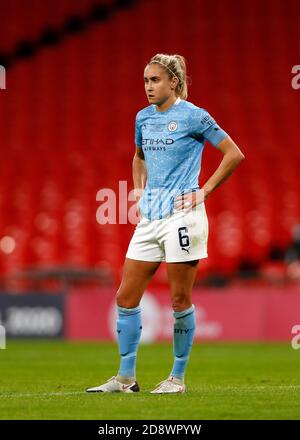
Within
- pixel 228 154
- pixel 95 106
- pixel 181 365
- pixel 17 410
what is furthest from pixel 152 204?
pixel 95 106

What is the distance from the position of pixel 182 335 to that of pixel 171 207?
827mm

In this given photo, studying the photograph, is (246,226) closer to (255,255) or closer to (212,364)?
(255,255)

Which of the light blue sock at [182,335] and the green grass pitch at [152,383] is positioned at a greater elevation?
the light blue sock at [182,335]

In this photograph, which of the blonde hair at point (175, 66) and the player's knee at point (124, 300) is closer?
the blonde hair at point (175, 66)

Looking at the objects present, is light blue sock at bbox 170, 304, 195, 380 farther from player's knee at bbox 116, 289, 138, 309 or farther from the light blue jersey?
the light blue jersey

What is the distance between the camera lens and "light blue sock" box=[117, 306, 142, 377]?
726 centimetres

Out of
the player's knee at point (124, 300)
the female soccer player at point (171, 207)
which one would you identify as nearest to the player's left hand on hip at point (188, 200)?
Answer: the female soccer player at point (171, 207)

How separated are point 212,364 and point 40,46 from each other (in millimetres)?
16674

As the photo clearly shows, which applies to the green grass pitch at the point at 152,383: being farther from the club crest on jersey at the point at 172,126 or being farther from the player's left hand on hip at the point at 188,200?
the club crest on jersey at the point at 172,126

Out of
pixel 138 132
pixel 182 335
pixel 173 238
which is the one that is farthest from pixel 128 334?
pixel 138 132

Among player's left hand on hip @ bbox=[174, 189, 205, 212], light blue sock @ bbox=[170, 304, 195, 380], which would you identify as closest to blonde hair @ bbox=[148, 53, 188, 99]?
player's left hand on hip @ bbox=[174, 189, 205, 212]

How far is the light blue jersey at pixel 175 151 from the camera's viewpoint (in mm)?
7102

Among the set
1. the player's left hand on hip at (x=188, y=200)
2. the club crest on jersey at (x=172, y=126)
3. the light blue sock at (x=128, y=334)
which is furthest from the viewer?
the light blue sock at (x=128, y=334)

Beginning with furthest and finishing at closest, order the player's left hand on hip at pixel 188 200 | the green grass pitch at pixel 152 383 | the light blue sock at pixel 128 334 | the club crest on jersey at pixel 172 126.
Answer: the light blue sock at pixel 128 334, the club crest on jersey at pixel 172 126, the player's left hand on hip at pixel 188 200, the green grass pitch at pixel 152 383
